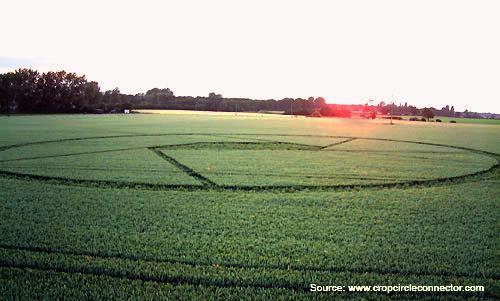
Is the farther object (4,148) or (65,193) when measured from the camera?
(4,148)

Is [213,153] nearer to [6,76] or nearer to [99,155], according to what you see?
[99,155]

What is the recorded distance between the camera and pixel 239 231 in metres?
8.75

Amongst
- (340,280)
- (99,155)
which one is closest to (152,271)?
(340,280)

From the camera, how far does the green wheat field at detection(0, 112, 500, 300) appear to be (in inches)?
249

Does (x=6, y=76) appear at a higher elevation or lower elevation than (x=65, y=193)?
higher

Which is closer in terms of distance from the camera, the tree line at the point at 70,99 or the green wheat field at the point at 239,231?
the green wheat field at the point at 239,231

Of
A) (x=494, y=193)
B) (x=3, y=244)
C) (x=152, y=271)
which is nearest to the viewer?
(x=152, y=271)

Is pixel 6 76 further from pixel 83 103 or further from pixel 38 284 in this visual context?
pixel 38 284

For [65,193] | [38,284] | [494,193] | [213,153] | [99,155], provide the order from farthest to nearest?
1. [213,153]
2. [99,155]
3. [494,193]
4. [65,193]
5. [38,284]

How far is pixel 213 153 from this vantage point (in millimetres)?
23984

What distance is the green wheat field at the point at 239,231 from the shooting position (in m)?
6.34

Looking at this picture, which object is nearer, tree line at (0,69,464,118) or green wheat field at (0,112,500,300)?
green wheat field at (0,112,500,300)

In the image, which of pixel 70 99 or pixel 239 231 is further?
pixel 70 99

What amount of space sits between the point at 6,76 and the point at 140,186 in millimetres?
102188
